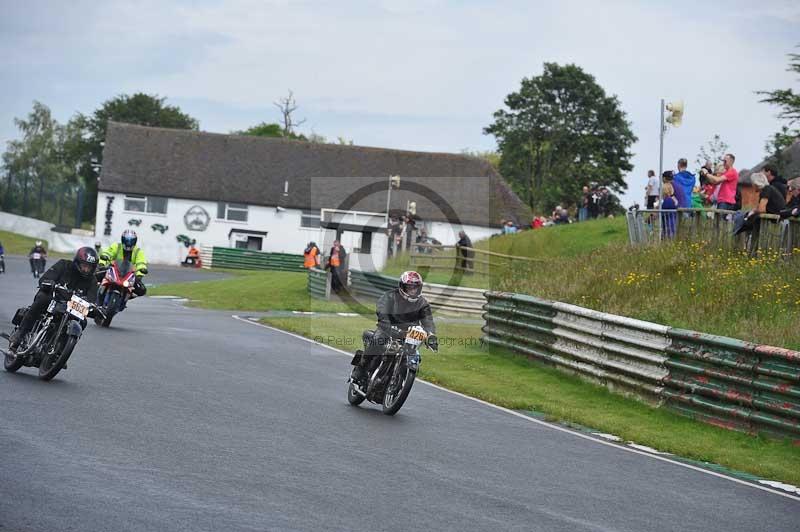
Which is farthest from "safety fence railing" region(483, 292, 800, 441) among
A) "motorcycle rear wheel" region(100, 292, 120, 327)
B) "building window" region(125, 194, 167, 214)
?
"building window" region(125, 194, 167, 214)

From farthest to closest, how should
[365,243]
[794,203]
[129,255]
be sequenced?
[365,243], [129,255], [794,203]

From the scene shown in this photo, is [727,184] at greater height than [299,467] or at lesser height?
greater

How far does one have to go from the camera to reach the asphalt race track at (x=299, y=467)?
7961mm

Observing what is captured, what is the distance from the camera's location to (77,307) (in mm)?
14156

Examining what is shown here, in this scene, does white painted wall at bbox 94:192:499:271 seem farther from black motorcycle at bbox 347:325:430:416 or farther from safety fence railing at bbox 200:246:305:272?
black motorcycle at bbox 347:325:430:416

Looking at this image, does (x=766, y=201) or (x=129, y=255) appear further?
(x=129, y=255)

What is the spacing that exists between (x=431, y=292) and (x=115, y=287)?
49.9ft

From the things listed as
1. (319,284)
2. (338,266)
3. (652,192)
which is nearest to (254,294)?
(319,284)

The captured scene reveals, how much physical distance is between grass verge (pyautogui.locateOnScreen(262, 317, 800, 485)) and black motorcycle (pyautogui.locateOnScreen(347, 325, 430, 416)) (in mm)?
2497

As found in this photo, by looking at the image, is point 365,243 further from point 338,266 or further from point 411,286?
point 411,286

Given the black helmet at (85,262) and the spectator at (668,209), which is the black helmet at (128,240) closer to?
the black helmet at (85,262)

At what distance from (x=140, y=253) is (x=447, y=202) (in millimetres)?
60986

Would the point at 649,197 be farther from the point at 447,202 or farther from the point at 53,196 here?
the point at 53,196

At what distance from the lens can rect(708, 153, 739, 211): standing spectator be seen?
22.6 meters
